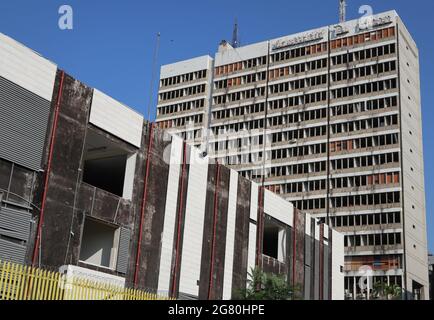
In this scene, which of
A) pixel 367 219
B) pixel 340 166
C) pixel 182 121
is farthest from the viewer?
pixel 182 121

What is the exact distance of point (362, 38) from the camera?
101312 millimetres

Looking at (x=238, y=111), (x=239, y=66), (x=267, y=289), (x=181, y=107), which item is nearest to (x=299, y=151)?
(x=238, y=111)

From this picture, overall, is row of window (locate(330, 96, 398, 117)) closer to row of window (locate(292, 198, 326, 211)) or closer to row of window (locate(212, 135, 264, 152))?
row of window (locate(212, 135, 264, 152))

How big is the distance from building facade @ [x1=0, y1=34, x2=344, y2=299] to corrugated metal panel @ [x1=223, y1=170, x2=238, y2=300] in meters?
0.07

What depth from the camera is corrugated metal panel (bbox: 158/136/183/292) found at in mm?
35938

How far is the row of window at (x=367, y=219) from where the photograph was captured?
9088cm

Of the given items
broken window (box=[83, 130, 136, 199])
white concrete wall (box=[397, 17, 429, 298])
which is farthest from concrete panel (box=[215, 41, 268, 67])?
broken window (box=[83, 130, 136, 199])

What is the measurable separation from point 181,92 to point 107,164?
7993 cm

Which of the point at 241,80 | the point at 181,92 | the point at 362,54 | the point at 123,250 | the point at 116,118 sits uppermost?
the point at 362,54

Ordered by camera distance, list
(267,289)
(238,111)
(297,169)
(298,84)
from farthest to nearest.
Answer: (238,111) < (298,84) < (297,169) < (267,289)

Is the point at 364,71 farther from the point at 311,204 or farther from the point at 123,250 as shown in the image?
the point at 123,250

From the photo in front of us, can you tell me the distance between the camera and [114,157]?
122ft
